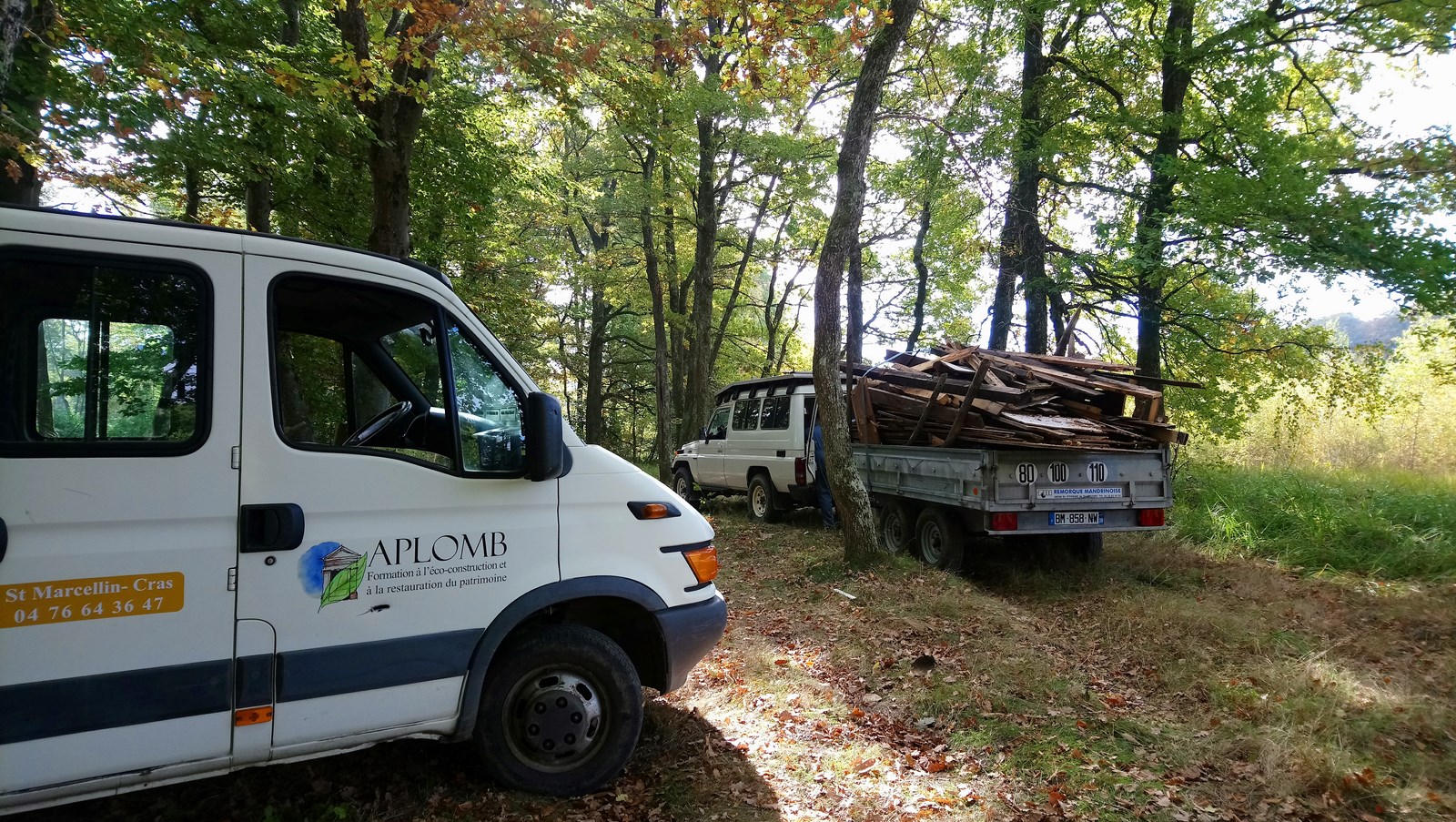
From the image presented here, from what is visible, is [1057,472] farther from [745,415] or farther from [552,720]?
[745,415]

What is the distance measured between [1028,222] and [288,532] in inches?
491

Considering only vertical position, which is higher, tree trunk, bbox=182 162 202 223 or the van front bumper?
tree trunk, bbox=182 162 202 223

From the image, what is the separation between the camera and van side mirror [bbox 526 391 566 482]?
314 cm

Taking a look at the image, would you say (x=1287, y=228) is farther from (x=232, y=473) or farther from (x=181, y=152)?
(x=181, y=152)

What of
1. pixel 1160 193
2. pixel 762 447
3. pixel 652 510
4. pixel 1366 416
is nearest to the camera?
pixel 652 510

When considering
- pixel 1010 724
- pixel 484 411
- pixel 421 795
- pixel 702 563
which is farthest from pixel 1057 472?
pixel 421 795

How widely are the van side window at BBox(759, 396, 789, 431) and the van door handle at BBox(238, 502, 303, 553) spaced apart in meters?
8.68

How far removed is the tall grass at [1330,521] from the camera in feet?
25.0

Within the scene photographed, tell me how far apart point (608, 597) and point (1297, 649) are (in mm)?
5035

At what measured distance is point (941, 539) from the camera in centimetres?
778

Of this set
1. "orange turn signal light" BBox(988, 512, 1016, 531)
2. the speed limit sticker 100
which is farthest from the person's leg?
the speed limit sticker 100

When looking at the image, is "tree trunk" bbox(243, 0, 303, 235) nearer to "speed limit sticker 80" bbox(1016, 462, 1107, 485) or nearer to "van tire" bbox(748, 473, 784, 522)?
"van tire" bbox(748, 473, 784, 522)

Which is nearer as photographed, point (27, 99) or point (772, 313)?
point (27, 99)

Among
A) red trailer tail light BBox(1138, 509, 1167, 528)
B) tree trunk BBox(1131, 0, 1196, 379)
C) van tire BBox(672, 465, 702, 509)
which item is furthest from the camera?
van tire BBox(672, 465, 702, 509)
